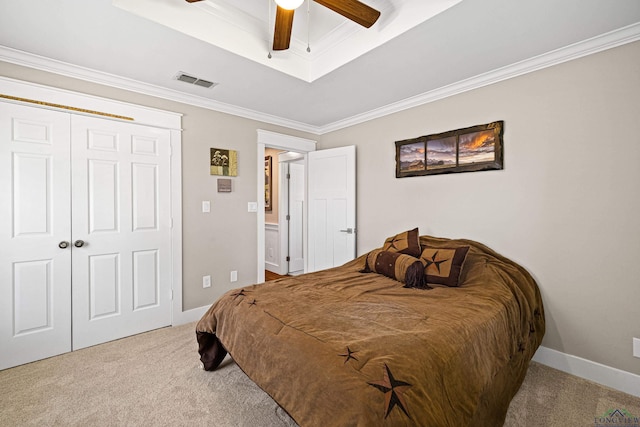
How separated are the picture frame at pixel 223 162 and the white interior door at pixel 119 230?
460 millimetres

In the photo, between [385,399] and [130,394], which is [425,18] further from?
[130,394]

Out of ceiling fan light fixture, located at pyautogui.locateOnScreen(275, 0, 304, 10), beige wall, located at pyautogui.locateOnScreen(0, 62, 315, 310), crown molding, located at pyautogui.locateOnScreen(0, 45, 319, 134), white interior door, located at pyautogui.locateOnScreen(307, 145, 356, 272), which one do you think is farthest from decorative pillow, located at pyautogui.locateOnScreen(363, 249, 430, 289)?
crown molding, located at pyautogui.locateOnScreen(0, 45, 319, 134)

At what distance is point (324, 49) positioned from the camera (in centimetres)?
250

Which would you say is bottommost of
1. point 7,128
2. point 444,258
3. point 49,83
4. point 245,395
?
point 245,395

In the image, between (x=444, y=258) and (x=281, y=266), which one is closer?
(x=444, y=258)


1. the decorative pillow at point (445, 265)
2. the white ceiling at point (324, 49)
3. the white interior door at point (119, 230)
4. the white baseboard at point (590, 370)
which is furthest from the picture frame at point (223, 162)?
the white baseboard at point (590, 370)

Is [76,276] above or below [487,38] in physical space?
below

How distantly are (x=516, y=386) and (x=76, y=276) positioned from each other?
3.52 m

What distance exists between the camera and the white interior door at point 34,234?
2.24 m

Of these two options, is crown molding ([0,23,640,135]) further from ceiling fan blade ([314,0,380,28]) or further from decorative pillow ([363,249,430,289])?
decorative pillow ([363,249,430,289])

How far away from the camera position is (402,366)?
117 cm

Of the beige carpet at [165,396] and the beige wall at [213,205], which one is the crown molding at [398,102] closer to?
the beige wall at [213,205]

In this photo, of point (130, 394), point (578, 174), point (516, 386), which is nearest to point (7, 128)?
point (130, 394)

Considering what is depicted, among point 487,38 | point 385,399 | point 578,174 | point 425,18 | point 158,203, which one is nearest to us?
point 385,399
